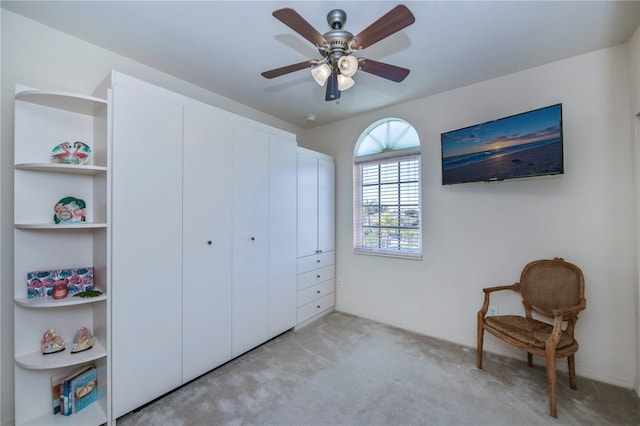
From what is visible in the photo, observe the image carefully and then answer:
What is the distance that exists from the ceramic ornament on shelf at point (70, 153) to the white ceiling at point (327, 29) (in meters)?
0.85

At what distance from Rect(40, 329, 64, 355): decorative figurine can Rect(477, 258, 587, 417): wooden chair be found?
3.16m

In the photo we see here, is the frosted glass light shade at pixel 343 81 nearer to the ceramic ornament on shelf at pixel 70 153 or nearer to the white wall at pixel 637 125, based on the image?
the ceramic ornament on shelf at pixel 70 153

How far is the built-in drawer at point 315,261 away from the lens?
10.5ft

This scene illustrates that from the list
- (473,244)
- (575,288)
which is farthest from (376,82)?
(575,288)

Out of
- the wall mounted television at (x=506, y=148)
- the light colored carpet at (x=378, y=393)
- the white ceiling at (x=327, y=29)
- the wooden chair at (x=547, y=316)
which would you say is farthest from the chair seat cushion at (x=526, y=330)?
the white ceiling at (x=327, y=29)

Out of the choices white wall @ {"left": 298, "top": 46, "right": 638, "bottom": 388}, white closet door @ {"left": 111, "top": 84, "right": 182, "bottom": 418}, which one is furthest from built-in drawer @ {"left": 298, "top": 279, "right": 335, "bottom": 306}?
white closet door @ {"left": 111, "top": 84, "right": 182, "bottom": 418}

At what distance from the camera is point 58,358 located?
1.67 m

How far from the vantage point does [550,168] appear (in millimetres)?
2146

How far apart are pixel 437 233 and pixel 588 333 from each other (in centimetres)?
140

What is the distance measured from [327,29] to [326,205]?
2079 mm

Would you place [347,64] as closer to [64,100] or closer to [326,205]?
[64,100]

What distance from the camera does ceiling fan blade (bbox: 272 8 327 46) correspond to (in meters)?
1.26

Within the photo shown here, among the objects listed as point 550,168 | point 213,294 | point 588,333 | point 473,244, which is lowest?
point 588,333

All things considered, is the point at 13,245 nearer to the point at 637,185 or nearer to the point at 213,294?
the point at 213,294
